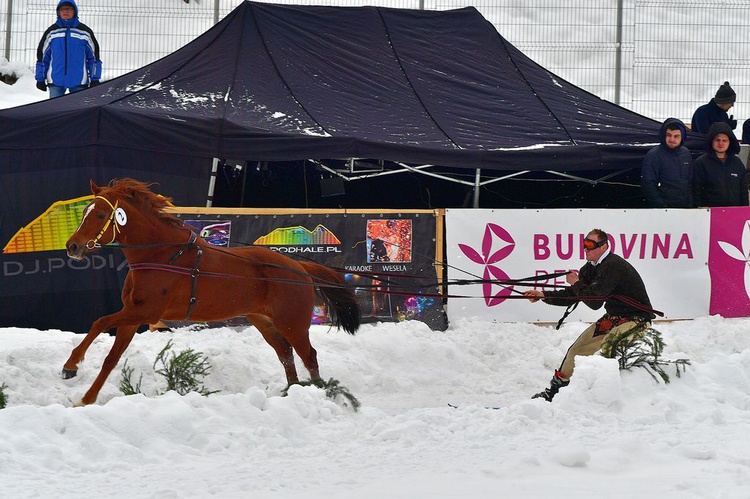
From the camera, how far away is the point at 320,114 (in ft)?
39.7

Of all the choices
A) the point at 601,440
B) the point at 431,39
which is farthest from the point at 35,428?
the point at 431,39

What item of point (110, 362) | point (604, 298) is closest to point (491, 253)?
point (604, 298)

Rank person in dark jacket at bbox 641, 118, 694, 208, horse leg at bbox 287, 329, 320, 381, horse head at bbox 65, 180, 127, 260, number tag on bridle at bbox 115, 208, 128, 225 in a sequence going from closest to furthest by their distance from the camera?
1. horse head at bbox 65, 180, 127, 260
2. number tag on bridle at bbox 115, 208, 128, 225
3. horse leg at bbox 287, 329, 320, 381
4. person in dark jacket at bbox 641, 118, 694, 208

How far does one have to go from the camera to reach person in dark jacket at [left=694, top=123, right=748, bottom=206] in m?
12.2

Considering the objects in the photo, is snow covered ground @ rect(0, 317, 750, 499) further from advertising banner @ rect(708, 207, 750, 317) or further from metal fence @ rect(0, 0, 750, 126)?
metal fence @ rect(0, 0, 750, 126)

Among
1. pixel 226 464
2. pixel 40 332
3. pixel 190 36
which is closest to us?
pixel 226 464

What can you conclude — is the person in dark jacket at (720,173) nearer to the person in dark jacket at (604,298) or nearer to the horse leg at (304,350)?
the person in dark jacket at (604,298)

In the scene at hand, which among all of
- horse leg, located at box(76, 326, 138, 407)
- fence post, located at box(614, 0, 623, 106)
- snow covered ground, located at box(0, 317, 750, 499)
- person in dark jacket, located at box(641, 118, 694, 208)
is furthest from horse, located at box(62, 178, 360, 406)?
fence post, located at box(614, 0, 623, 106)

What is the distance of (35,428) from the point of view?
5547 mm

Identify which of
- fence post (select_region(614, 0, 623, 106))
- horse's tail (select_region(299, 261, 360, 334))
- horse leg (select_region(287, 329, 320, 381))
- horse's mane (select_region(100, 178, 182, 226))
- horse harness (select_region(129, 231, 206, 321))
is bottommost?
horse leg (select_region(287, 329, 320, 381))

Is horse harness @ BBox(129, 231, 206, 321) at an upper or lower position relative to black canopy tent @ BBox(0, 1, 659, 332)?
lower

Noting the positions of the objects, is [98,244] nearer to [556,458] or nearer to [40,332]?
[40,332]

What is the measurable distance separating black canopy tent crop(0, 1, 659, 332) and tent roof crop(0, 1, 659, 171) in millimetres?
19

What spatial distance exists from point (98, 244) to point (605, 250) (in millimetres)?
4150
